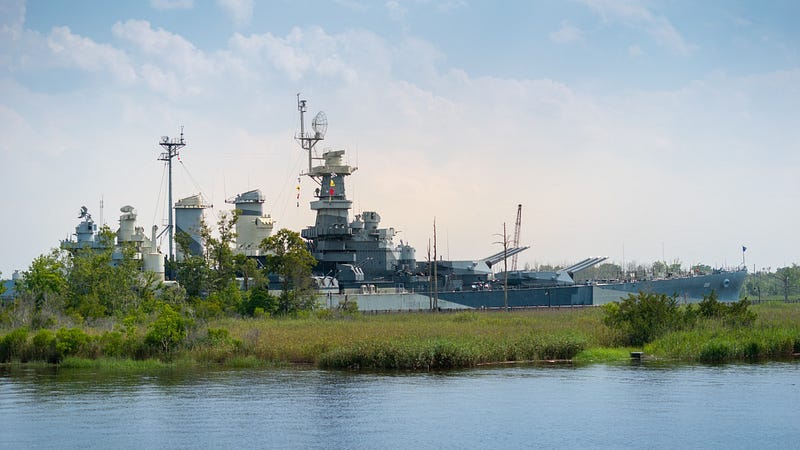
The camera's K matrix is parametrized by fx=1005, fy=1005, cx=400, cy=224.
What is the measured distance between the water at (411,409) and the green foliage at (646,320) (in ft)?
23.3

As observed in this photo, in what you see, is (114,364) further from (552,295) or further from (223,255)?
(552,295)

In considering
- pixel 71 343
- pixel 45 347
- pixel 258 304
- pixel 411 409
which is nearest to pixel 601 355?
pixel 411 409

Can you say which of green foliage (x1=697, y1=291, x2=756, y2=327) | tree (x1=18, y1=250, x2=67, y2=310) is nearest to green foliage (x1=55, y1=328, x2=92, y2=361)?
tree (x1=18, y1=250, x2=67, y2=310)

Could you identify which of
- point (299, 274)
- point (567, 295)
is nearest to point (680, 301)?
point (567, 295)

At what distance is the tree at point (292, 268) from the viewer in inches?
2525

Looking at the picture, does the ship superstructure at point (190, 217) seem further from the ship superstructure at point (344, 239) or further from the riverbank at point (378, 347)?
the riverbank at point (378, 347)

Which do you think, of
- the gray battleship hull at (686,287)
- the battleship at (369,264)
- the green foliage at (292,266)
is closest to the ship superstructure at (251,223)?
the battleship at (369,264)

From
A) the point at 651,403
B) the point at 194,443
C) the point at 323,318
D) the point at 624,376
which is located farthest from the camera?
the point at 323,318

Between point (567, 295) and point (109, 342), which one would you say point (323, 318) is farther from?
point (567, 295)

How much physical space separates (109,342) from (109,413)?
14716 millimetres

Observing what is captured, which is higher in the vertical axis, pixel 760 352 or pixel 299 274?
pixel 299 274

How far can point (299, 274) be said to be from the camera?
2574 inches

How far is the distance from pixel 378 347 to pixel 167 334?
398 inches

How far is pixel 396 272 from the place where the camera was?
87438mm
